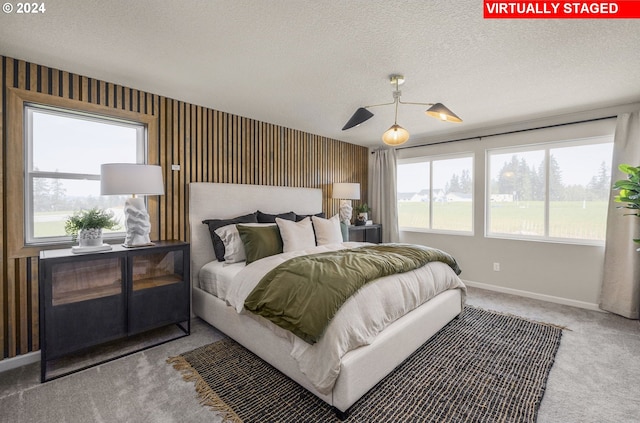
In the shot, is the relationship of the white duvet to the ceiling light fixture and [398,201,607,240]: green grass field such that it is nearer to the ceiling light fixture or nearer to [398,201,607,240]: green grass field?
the ceiling light fixture

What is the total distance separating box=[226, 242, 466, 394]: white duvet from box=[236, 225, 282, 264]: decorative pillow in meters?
0.33

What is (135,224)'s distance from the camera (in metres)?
2.61

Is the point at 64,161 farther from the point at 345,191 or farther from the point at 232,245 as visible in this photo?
the point at 345,191

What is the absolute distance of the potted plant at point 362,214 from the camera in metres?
5.32

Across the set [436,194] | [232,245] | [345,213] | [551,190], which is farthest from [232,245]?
[551,190]

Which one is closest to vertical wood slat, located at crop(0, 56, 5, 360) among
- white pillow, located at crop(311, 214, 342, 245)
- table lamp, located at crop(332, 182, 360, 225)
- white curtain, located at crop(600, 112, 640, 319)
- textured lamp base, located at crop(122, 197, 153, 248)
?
textured lamp base, located at crop(122, 197, 153, 248)

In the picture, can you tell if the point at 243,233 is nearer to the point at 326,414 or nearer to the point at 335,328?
→ the point at 335,328

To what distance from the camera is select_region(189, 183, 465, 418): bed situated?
1770mm

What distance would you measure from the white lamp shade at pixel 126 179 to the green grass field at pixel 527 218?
4.33 metres

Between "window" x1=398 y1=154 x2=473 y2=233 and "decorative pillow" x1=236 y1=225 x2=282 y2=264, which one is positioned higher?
"window" x1=398 y1=154 x2=473 y2=233

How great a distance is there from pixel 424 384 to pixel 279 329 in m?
1.12

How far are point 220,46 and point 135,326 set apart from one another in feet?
8.06

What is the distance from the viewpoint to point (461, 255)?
4.69m

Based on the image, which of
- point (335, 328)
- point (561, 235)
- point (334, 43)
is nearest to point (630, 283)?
point (561, 235)
